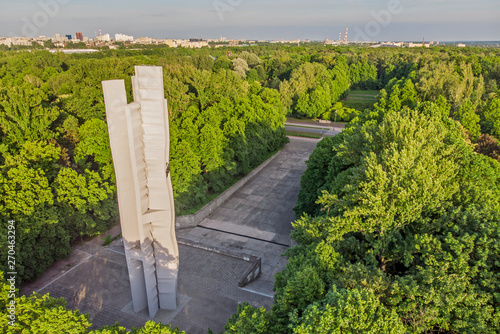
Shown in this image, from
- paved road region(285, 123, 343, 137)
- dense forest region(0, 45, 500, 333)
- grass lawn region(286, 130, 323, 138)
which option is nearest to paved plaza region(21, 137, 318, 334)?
dense forest region(0, 45, 500, 333)

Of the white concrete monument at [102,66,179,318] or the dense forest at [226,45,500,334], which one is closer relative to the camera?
the dense forest at [226,45,500,334]

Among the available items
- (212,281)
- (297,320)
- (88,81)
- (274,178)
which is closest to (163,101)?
(297,320)

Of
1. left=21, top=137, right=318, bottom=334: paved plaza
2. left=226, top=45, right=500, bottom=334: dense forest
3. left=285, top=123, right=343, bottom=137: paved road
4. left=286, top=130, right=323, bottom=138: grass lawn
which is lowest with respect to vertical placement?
left=21, top=137, right=318, bottom=334: paved plaza

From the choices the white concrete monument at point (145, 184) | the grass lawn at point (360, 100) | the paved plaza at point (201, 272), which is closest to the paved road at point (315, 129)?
the grass lawn at point (360, 100)

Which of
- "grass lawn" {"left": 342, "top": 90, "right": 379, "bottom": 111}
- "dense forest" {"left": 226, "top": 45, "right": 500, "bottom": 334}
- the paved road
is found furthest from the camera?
"grass lawn" {"left": 342, "top": 90, "right": 379, "bottom": 111}

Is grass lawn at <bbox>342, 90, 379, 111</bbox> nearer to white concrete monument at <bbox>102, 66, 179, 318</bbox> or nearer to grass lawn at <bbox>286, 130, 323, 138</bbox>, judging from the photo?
grass lawn at <bbox>286, 130, 323, 138</bbox>

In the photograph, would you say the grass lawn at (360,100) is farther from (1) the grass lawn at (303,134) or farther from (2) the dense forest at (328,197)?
(2) the dense forest at (328,197)

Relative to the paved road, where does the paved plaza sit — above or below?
below

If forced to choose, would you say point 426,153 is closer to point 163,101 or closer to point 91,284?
point 163,101
